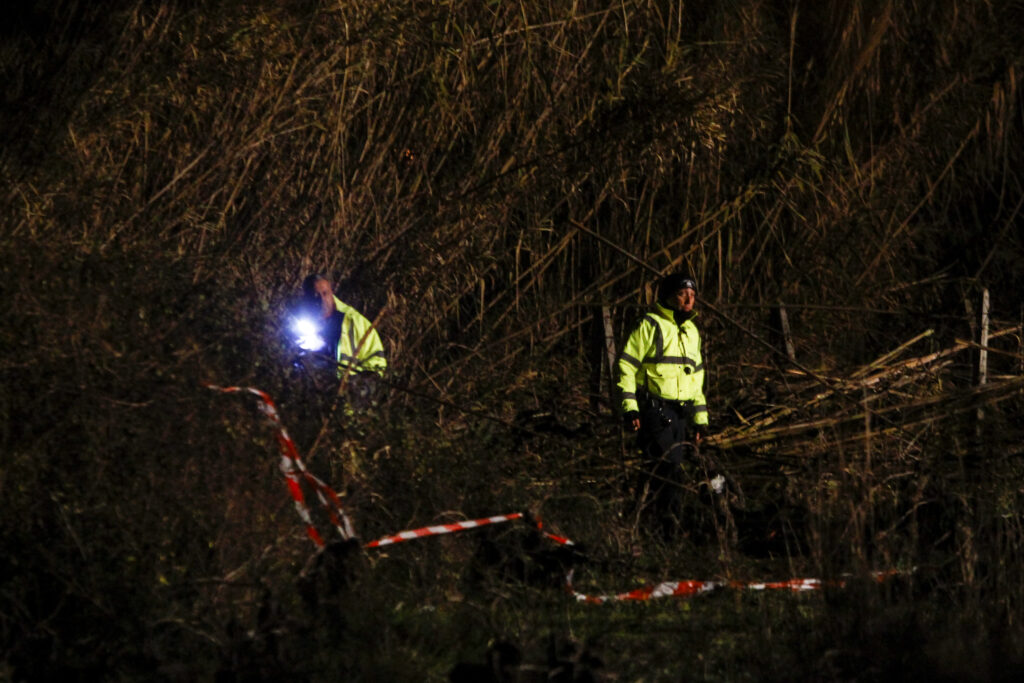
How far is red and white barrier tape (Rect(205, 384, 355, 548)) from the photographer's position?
5812 mm

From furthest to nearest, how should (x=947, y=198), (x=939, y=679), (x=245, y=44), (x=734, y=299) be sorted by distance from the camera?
(x=947, y=198), (x=734, y=299), (x=245, y=44), (x=939, y=679)

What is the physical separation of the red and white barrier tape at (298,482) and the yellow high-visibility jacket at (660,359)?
2527mm

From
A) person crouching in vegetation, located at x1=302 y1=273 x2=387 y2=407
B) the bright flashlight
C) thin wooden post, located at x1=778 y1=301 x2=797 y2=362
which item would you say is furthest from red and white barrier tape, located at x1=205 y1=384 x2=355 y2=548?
thin wooden post, located at x1=778 y1=301 x2=797 y2=362

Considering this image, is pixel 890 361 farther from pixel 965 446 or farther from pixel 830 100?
pixel 830 100

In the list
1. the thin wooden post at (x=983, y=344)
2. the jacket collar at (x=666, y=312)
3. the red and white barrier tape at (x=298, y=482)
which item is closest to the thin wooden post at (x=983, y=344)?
the thin wooden post at (x=983, y=344)

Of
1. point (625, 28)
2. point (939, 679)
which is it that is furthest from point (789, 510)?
point (625, 28)

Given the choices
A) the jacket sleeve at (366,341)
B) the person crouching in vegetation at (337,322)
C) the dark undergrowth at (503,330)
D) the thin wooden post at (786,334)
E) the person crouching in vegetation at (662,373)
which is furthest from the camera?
the thin wooden post at (786,334)

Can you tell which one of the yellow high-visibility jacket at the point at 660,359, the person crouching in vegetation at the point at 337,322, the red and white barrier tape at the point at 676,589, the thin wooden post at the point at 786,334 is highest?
the thin wooden post at the point at 786,334

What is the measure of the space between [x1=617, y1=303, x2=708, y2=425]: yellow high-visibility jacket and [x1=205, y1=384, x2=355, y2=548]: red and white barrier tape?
8.29 feet

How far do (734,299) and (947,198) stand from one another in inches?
107

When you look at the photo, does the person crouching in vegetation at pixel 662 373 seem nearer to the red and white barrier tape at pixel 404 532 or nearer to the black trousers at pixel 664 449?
the black trousers at pixel 664 449

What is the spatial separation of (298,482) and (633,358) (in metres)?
2.70

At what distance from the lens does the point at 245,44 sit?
888cm

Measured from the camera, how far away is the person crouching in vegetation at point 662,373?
822 centimetres
